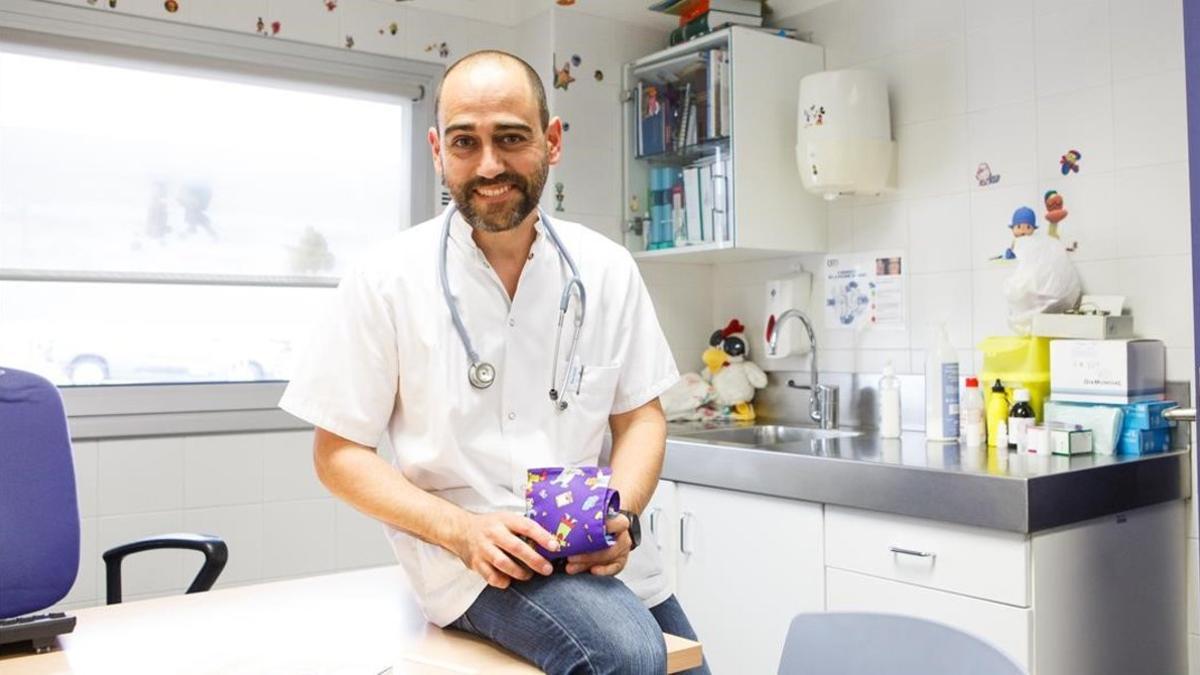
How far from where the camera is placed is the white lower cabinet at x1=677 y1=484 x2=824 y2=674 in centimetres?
244

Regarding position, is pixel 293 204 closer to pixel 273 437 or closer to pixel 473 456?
Answer: pixel 273 437

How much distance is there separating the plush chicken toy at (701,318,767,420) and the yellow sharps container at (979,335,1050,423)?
2.99 feet

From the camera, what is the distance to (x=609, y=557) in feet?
4.34

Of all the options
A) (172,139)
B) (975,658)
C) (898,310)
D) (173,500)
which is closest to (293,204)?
(172,139)

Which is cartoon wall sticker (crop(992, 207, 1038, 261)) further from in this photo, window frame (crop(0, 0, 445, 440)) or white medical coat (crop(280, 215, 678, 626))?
window frame (crop(0, 0, 445, 440))

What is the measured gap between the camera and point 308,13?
3082 mm

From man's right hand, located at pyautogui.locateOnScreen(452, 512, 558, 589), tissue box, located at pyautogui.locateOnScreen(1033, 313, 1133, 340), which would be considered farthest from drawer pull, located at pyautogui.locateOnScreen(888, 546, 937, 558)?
man's right hand, located at pyautogui.locateOnScreen(452, 512, 558, 589)

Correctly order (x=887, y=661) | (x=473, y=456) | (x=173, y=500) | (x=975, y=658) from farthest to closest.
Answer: (x=173, y=500) → (x=473, y=456) → (x=887, y=661) → (x=975, y=658)

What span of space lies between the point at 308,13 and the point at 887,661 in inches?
102

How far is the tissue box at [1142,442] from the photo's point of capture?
230cm

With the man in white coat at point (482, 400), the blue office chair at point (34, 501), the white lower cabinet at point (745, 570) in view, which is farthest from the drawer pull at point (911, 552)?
the blue office chair at point (34, 501)

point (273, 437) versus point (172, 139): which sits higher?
point (172, 139)

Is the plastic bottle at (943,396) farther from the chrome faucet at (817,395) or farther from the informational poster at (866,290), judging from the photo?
the chrome faucet at (817,395)

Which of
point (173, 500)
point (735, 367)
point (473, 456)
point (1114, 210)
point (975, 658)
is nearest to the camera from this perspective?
point (975, 658)
